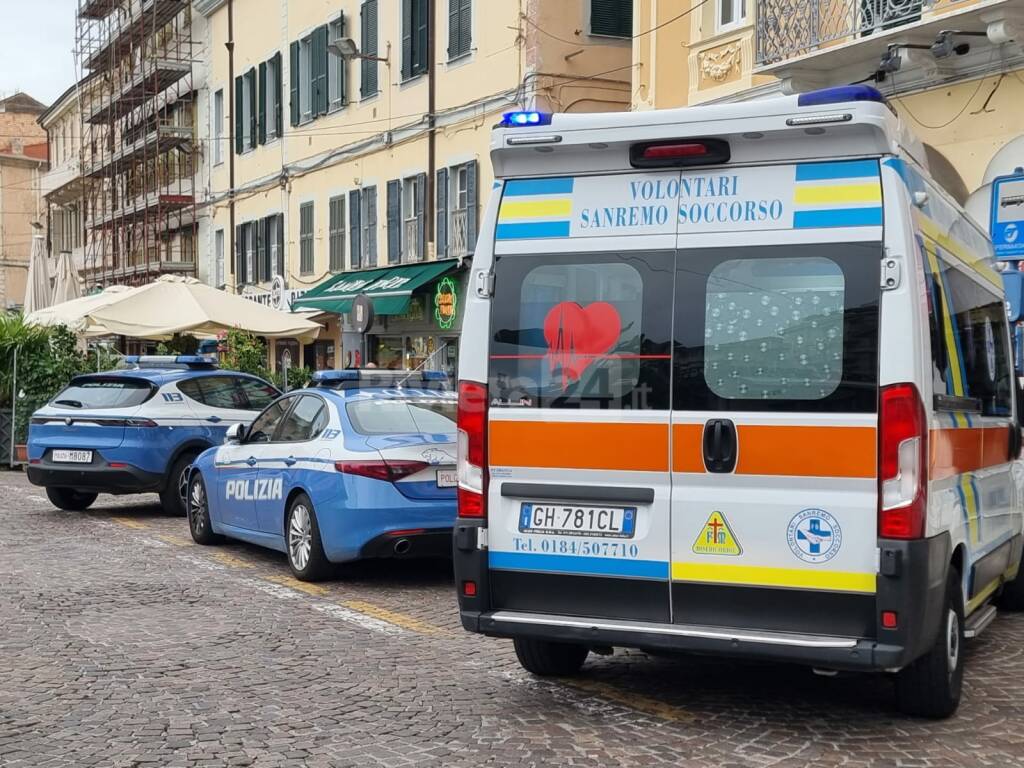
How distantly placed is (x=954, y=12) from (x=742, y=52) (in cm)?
407

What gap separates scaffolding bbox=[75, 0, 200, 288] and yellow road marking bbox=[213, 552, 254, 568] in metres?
29.9

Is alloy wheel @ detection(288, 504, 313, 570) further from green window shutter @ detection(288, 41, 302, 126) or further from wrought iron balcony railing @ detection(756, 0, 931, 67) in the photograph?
green window shutter @ detection(288, 41, 302, 126)

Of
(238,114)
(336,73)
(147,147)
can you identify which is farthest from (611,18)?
(147,147)

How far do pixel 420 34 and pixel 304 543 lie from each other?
688 inches

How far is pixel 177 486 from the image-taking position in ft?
48.4

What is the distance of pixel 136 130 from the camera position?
45.8m

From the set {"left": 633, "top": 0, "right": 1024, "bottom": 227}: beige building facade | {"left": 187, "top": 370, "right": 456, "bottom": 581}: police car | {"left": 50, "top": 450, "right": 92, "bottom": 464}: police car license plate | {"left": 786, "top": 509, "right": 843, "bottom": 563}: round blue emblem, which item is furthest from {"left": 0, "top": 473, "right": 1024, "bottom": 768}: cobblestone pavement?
{"left": 633, "top": 0, "right": 1024, "bottom": 227}: beige building facade

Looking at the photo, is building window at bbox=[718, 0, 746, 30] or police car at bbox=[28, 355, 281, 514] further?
building window at bbox=[718, 0, 746, 30]

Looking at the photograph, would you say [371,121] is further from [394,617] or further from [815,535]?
[815,535]

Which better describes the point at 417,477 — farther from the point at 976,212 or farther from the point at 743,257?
the point at 976,212

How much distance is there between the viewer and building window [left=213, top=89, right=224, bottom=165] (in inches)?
1497

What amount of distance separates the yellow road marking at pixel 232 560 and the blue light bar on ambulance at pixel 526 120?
5.88 m

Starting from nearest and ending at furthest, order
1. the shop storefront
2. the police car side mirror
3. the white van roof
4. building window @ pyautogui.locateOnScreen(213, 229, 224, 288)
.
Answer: the white van roof < the police car side mirror < the shop storefront < building window @ pyautogui.locateOnScreen(213, 229, 224, 288)

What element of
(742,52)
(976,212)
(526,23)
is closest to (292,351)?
(526,23)
